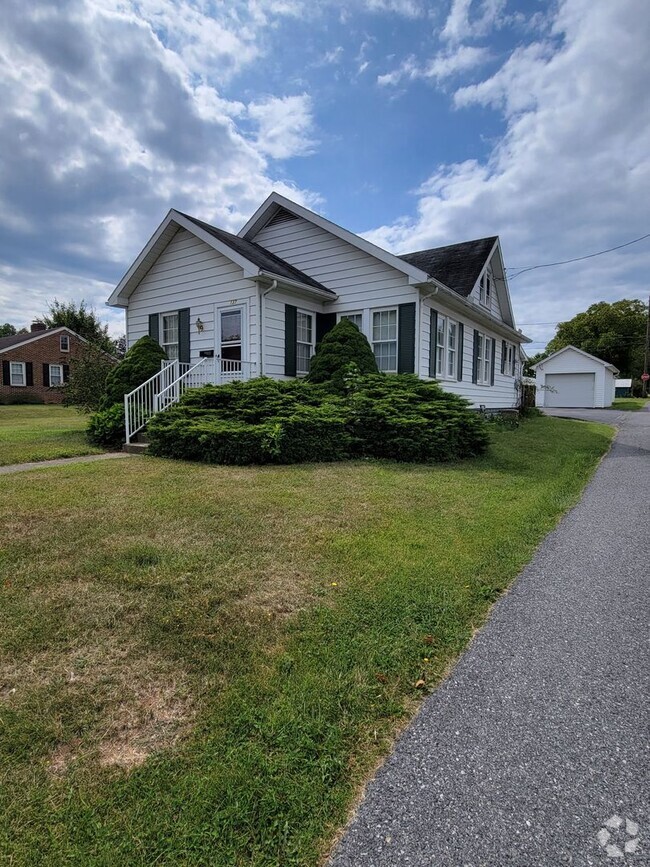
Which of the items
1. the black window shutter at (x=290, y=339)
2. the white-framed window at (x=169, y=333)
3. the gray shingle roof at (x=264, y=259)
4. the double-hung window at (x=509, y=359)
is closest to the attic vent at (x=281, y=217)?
the gray shingle roof at (x=264, y=259)

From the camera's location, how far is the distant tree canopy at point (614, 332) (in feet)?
176

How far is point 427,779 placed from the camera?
69.0 inches

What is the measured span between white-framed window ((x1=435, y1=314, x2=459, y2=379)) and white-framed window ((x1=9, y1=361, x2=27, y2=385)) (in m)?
30.7

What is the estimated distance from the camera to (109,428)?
991 cm

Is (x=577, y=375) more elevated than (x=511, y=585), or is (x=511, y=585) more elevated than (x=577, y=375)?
(x=577, y=375)

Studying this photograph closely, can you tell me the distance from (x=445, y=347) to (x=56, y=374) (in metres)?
30.8

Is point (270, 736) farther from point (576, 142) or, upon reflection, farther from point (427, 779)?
point (576, 142)

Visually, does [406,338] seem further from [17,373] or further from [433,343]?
[17,373]

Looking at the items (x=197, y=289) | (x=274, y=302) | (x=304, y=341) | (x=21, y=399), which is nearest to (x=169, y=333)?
(x=197, y=289)

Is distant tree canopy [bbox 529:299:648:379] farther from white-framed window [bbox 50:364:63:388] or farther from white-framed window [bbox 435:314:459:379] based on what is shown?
white-framed window [bbox 50:364:63:388]

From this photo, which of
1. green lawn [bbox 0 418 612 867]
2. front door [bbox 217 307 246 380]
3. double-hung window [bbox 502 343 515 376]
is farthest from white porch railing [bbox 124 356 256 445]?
double-hung window [bbox 502 343 515 376]

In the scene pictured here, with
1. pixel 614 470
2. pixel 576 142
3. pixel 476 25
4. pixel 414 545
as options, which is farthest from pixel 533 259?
pixel 414 545

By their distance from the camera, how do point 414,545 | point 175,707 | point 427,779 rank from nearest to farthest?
point 427,779
point 175,707
point 414,545

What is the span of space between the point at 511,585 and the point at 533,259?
72.9 ft
